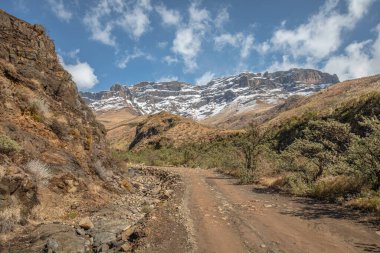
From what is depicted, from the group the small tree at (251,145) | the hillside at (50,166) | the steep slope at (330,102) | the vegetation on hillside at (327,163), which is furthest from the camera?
the steep slope at (330,102)

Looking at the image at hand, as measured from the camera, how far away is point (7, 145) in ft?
40.7

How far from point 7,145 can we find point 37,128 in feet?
11.8

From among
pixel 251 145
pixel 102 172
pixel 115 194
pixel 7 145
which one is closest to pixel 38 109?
pixel 102 172

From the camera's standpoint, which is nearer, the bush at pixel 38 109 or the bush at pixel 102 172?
the bush at pixel 38 109

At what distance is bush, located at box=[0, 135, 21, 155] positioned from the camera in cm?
1230

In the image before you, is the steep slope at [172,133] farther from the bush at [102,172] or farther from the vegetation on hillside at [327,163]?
the bush at [102,172]

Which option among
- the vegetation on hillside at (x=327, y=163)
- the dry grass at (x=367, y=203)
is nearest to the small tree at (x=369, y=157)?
the vegetation on hillside at (x=327, y=163)

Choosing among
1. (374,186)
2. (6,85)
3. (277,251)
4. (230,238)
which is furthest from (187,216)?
(6,85)

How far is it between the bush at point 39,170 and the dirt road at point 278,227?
5584 mm

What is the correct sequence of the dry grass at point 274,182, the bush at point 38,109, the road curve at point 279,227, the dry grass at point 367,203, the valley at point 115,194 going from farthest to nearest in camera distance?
the dry grass at point 274,182, the bush at point 38,109, the dry grass at point 367,203, the valley at point 115,194, the road curve at point 279,227

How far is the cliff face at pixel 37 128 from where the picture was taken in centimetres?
1174

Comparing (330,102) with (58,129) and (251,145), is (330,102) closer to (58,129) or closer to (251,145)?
(251,145)

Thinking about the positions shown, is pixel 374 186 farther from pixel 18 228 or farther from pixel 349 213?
pixel 18 228

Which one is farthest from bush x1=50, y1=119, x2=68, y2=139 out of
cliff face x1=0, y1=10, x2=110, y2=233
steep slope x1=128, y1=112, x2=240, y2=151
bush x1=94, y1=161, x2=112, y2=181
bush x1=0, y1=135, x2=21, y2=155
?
steep slope x1=128, y1=112, x2=240, y2=151
